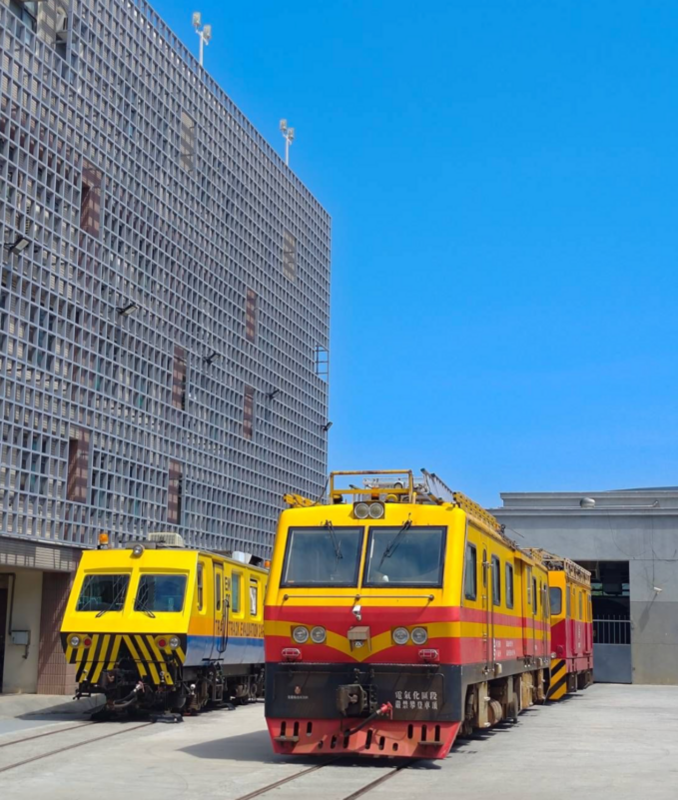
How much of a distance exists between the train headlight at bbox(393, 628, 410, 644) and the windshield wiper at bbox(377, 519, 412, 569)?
853 millimetres

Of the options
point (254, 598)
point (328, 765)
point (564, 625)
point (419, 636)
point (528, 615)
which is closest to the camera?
point (419, 636)

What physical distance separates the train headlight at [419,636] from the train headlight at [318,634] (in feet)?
3.56

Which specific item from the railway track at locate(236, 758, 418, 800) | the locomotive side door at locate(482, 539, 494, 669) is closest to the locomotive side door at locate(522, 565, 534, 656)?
the locomotive side door at locate(482, 539, 494, 669)

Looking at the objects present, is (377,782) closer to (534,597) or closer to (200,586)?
(200,586)

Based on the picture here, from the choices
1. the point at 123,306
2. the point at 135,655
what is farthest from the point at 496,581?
the point at 123,306

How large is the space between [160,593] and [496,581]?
6.53m

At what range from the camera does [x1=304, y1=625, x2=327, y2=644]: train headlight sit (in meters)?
13.7

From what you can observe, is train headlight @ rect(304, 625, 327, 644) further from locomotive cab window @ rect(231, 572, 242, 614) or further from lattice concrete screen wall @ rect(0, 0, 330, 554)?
lattice concrete screen wall @ rect(0, 0, 330, 554)

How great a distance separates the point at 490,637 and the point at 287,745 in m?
3.59

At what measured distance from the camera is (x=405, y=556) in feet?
45.7

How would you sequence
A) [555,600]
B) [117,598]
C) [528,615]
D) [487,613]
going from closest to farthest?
[487,613] < [117,598] < [528,615] < [555,600]

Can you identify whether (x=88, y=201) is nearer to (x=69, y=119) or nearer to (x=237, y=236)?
(x=69, y=119)

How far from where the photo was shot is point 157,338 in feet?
95.1

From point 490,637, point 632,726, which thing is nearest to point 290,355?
point 632,726
